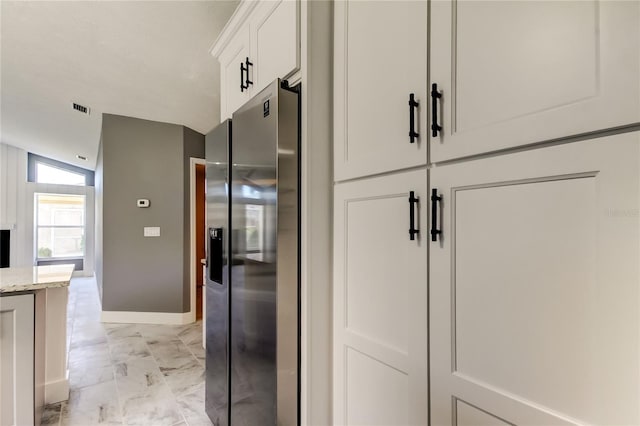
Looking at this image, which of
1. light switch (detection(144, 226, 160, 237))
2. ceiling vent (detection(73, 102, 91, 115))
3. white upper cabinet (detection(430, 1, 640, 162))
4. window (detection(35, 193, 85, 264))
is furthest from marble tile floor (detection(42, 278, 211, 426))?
window (detection(35, 193, 85, 264))

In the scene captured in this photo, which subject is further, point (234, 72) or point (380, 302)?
point (234, 72)

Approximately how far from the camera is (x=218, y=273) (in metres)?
1.74

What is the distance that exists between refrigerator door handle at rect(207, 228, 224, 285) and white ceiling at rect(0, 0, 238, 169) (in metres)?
1.45

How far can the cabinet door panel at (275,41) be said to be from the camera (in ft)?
4.27

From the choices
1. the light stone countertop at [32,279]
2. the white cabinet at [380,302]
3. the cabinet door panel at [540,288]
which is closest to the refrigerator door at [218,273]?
the white cabinet at [380,302]

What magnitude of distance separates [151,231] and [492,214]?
13.9 feet

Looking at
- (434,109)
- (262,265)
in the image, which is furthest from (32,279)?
(434,109)

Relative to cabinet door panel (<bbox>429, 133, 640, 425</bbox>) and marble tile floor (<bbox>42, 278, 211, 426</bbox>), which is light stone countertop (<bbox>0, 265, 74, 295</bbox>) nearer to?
marble tile floor (<bbox>42, 278, 211, 426</bbox>)

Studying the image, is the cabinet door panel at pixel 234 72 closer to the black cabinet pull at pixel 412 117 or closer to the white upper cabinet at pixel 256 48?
the white upper cabinet at pixel 256 48

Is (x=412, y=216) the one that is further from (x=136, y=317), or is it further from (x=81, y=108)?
(x=81, y=108)

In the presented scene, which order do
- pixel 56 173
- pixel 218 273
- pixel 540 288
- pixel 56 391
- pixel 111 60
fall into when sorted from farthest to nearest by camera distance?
pixel 56 173 → pixel 111 60 → pixel 56 391 → pixel 218 273 → pixel 540 288

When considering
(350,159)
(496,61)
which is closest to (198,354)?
(350,159)

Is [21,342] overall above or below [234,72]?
below

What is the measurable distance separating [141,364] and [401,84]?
10.3 feet
